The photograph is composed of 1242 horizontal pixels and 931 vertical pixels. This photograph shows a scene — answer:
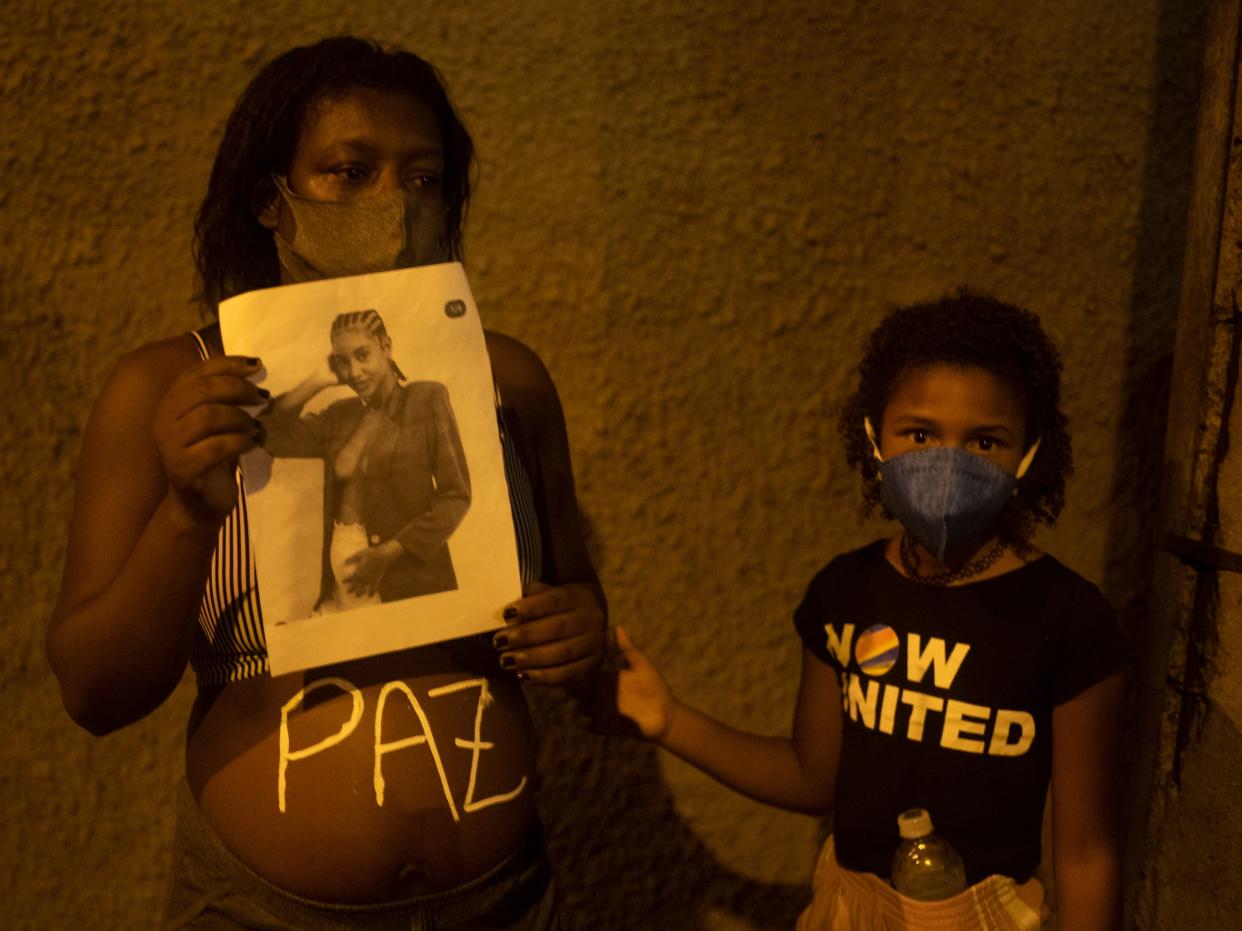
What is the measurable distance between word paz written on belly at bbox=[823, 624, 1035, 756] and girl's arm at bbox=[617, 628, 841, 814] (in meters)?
0.06

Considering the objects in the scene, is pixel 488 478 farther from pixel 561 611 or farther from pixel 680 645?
A: pixel 680 645

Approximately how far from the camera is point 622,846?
162 centimetres

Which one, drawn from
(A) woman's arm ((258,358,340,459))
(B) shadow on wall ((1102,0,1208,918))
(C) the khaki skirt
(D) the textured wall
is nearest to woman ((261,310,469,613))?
(A) woman's arm ((258,358,340,459))

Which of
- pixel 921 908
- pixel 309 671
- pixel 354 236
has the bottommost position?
pixel 921 908

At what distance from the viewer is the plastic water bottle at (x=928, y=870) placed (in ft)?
3.08

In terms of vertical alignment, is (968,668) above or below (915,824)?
above

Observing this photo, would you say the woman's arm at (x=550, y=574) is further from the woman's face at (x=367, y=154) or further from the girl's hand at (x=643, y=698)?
the woman's face at (x=367, y=154)

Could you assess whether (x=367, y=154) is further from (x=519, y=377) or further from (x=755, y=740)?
(x=755, y=740)

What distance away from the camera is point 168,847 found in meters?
1.49

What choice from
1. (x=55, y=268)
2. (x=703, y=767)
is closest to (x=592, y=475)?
(x=703, y=767)

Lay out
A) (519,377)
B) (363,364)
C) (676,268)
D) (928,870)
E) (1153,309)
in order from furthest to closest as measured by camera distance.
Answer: (1153,309) → (676,268) → (519,377) → (928,870) → (363,364)

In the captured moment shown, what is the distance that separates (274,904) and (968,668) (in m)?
0.67

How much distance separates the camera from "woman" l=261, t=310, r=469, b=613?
2.70ft

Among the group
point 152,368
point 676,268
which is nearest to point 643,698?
point 152,368
